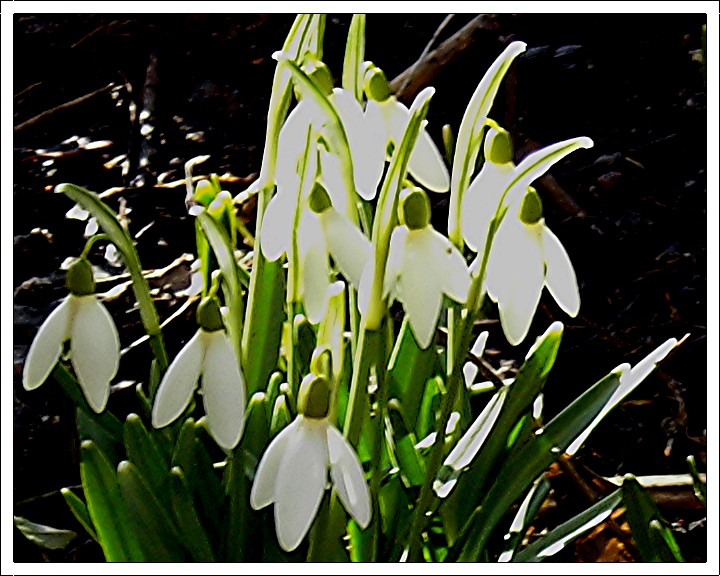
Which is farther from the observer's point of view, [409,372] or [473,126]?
[409,372]

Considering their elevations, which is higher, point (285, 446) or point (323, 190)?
point (323, 190)

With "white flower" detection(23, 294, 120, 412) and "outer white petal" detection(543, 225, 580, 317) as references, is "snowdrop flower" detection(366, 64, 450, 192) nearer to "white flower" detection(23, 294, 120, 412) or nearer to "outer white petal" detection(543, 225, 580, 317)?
"outer white petal" detection(543, 225, 580, 317)

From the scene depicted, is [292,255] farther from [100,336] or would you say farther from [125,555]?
[125,555]

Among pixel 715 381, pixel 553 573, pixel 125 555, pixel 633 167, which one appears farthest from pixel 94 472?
pixel 633 167

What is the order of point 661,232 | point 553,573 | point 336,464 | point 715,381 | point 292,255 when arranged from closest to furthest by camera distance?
point 336,464, point 292,255, point 553,573, point 715,381, point 661,232

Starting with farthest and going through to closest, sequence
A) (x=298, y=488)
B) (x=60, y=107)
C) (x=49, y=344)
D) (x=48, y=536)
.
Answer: (x=60, y=107), (x=48, y=536), (x=49, y=344), (x=298, y=488)

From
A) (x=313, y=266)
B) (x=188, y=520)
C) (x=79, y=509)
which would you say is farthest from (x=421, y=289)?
(x=79, y=509)

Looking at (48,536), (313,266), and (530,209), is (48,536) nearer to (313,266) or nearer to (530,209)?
(313,266)

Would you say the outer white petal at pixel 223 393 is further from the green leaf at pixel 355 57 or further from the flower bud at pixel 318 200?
the green leaf at pixel 355 57
